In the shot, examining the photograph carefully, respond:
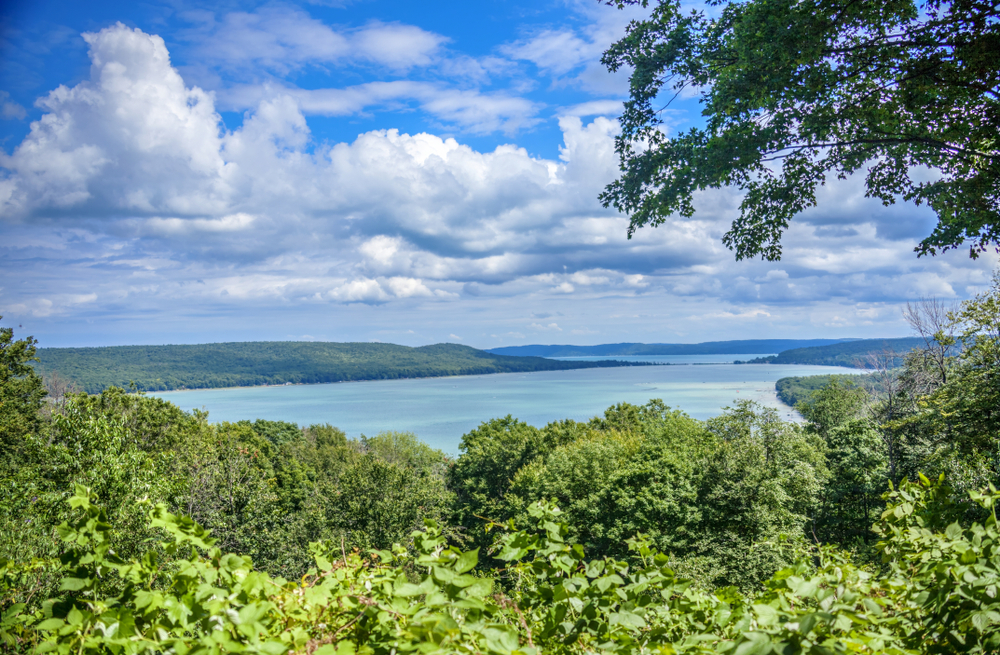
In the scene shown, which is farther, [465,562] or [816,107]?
[816,107]

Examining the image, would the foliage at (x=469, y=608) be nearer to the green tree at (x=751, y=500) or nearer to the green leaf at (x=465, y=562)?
the green leaf at (x=465, y=562)

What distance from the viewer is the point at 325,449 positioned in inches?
2116

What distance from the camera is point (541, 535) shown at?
2066mm

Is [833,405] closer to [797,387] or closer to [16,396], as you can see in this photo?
[16,396]

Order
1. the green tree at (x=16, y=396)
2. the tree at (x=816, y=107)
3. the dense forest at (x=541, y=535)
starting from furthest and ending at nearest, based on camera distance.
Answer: the green tree at (x=16, y=396), the tree at (x=816, y=107), the dense forest at (x=541, y=535)

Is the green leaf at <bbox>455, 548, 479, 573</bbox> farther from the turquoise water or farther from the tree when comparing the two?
the turquoise water

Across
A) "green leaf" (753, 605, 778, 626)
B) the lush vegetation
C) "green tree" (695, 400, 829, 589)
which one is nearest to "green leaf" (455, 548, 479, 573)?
"green leaf" (753, 605, 778, 626)

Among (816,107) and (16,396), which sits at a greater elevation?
(816,107)

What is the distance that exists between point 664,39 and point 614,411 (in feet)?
127

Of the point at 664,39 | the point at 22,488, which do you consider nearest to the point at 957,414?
the point at 664,39

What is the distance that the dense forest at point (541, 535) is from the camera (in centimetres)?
142

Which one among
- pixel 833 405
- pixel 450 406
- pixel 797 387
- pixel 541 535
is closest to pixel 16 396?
pixel 541 535

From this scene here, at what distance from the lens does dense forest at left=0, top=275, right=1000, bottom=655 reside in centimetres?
142

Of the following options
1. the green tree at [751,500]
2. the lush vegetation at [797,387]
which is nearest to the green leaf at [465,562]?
the green tree at [751,500]
